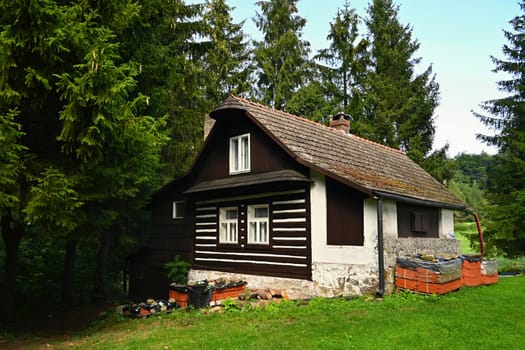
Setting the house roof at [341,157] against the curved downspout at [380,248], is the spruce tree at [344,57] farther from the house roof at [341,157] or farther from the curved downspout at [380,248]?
the curved downspout at [380,248]

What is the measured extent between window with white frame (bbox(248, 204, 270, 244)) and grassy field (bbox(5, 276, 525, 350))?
2.94 m

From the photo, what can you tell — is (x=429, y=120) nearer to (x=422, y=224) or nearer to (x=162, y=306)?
(x=422, y=224)

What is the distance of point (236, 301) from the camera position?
1080 centimetres

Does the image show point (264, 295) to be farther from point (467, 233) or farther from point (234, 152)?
point (467, 233)

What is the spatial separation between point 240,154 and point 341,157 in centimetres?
322

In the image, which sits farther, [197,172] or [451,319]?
[197,172]

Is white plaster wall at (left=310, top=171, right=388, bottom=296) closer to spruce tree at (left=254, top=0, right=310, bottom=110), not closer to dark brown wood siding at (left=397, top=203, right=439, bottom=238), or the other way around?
dark brown wood siding at (left=397, top=203, right=439, bottom=238)

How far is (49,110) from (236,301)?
6.35 metres

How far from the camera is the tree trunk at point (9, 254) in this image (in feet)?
31.5

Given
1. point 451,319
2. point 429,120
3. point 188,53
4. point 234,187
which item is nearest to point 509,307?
point 451,319

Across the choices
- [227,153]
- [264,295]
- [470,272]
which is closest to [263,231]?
[264,295]

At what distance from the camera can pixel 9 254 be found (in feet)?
32.5

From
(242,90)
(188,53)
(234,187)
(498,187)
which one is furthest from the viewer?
(242,90)

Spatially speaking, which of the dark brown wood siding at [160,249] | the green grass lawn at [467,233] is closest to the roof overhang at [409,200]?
the green grass lawn at [467,233]
